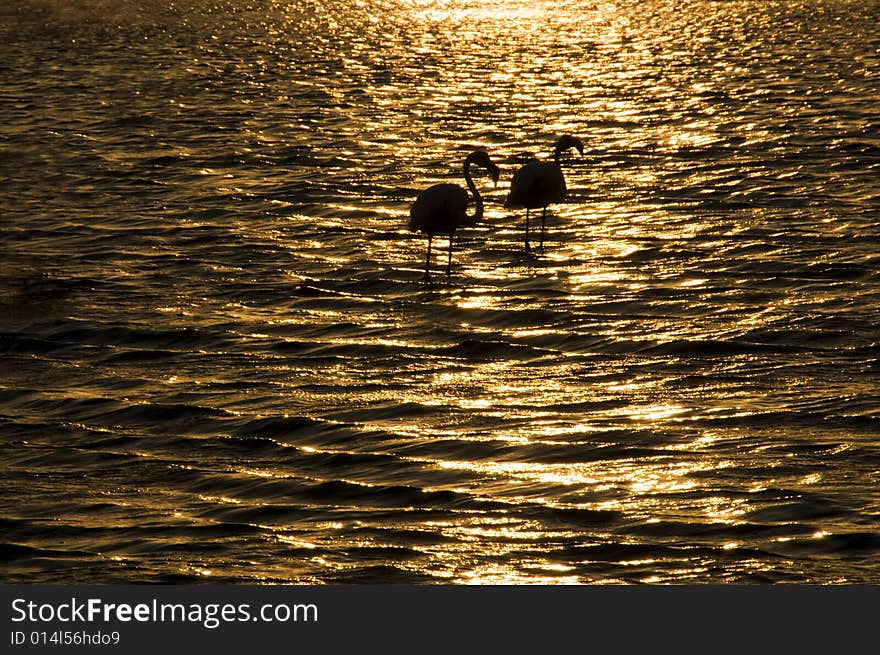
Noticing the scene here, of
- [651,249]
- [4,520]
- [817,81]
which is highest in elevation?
[817,81]

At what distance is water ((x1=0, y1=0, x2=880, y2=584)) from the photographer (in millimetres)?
9922

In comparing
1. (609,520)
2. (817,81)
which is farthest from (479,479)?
(817,81)

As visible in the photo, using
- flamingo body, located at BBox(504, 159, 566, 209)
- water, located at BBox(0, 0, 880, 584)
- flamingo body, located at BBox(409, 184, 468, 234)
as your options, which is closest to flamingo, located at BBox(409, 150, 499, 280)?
flamingo body, located at BBox(409, 184, 468, 234)

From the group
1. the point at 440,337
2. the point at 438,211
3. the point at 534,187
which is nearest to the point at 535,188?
the point at 534,187

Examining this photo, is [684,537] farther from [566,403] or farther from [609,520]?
[566,403]

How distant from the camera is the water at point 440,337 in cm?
992

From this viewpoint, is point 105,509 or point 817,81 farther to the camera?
point 817,81

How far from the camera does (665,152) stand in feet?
75.3

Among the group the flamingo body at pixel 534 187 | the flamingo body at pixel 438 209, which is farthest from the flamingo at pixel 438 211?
the flamingo body at pixel 534 187

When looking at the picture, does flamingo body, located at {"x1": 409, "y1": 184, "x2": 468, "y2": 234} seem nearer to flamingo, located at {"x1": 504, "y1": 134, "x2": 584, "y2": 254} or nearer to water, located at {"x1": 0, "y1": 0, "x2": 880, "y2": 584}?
water, located at {"x1": 0, "y1": 0, "x2": 880, "y2": 584}

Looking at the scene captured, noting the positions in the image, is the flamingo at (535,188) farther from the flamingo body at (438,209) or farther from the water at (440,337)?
the flamingo body at (438,209)

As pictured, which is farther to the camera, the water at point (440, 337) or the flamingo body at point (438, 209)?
the flamingo body at point (438, 209)

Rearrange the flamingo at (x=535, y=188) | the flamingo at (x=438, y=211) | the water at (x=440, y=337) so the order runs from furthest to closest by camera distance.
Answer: the flamingo at (x=535, y=188)
the flamingo at (x=438, y=211)
the water at (x=440, y=337)

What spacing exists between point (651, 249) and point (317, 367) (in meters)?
5.42
